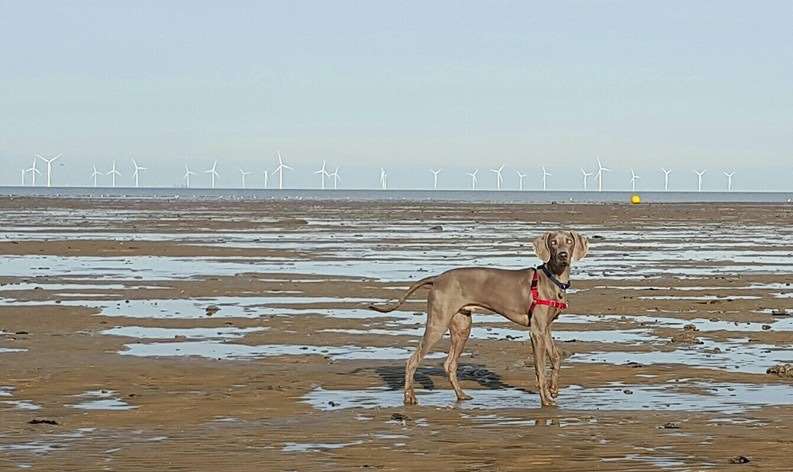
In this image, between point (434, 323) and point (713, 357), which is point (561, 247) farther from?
point (713, 357)

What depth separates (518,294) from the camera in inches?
563

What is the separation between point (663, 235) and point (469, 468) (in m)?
46.5

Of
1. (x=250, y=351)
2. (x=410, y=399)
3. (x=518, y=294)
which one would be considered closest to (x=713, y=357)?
(x=518, y=294)

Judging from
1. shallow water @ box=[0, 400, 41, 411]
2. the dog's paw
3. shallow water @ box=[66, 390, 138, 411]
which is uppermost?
the dog's paw

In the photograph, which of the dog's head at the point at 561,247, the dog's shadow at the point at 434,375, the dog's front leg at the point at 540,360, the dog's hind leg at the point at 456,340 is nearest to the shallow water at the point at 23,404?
the dog's shadow at the point at 434,375

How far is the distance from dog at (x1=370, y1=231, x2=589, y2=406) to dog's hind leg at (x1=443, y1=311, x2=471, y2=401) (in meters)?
0.01

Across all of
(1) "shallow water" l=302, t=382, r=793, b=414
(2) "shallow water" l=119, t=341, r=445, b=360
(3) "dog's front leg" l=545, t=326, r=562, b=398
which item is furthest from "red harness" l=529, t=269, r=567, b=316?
(2) "shallow water" l=119, t=341, r=445, b=360

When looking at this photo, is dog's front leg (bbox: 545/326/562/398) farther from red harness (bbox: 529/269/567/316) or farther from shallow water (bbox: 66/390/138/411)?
shallow water (bbox: 66/390/138/411)

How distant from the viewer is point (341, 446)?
1156 centimetres

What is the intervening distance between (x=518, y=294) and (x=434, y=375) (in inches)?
83.2

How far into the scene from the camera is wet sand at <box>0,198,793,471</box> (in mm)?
11383

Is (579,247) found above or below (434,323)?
above

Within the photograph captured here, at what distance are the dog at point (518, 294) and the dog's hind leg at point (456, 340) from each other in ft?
0.04

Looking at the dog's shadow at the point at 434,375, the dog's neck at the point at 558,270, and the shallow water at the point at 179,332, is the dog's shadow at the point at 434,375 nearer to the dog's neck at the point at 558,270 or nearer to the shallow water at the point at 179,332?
the dog's neck at the point at 558,270
